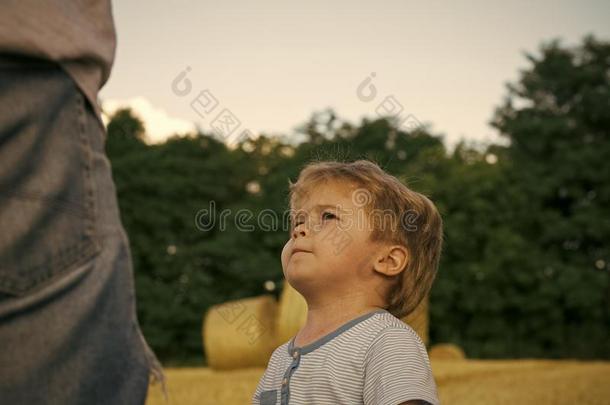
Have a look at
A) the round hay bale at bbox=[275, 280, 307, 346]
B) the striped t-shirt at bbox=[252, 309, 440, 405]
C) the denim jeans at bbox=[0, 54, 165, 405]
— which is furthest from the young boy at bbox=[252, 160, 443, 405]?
the round hay bale at bbox=[275, 280, 307, 346]

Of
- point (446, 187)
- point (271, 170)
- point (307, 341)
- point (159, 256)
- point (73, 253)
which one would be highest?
point (73, 253)

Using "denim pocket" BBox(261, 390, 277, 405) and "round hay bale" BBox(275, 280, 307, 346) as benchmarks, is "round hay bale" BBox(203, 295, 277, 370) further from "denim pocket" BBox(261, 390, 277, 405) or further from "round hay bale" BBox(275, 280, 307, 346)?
"denim pocket" BBox(261, 390, 277, 405)

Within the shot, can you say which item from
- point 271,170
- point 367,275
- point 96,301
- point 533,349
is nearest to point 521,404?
point 367,275

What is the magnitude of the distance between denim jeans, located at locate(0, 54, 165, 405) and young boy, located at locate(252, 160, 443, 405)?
1007 mm

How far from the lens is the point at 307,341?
7.43 feet

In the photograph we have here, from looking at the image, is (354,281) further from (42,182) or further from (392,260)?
(42,182)

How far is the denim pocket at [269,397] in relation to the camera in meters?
2.21

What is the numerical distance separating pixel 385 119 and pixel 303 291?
26276 mm

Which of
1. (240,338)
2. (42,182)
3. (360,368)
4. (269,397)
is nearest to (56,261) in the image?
(42,182)

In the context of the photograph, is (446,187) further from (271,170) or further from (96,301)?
(96,301)

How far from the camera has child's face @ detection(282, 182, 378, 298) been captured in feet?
7.36

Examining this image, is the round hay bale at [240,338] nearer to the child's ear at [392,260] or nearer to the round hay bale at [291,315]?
the round hay bale at [291,315]

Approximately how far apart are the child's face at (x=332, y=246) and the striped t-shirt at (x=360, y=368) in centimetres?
13

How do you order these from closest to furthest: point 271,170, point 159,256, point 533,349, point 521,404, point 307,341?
point 307,341 < point 521,404 < point 533,349 < point 159,256 < point 271,170
